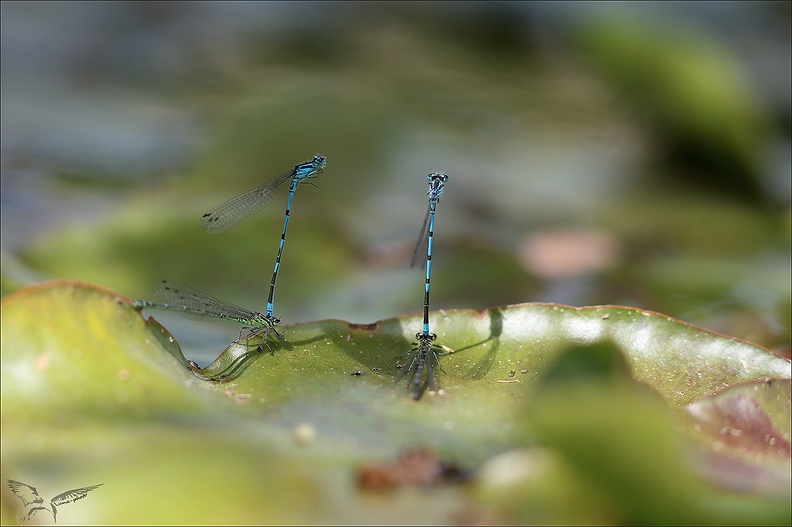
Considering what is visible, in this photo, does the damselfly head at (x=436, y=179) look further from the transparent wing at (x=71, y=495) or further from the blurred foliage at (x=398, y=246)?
the transparent wing at (x=71, y=495)

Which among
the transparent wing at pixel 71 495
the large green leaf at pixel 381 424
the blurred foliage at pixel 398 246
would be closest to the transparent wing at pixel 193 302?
the blurred foliage at pixel 398 246

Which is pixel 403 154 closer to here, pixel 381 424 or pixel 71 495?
pixel 381 424

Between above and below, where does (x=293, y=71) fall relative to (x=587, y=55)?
above

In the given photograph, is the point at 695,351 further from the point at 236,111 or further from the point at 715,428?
the point at 236,111

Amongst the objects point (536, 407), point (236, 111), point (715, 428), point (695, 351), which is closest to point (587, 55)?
point (236, 111)

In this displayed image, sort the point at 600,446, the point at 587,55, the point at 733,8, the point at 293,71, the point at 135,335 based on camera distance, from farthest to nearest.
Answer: the point at 733,8
the point at 293,71
the point at 587,55
the point at 135,335
the point at 600,446
